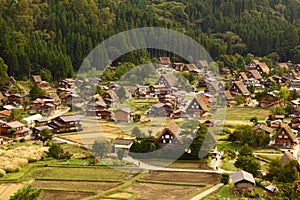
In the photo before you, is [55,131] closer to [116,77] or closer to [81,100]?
[81,100]

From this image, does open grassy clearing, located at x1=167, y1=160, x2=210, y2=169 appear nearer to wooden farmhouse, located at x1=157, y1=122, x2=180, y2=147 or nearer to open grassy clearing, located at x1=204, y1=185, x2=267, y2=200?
wooden farmhouse, located at x1=157, y1=122, x2=180, y2=147

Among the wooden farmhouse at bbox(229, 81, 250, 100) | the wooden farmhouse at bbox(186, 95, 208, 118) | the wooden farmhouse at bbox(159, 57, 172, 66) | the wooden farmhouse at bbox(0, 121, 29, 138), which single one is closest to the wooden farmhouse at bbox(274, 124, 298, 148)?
the wooden farmhouse at bbox(186, 95, 208, 118)

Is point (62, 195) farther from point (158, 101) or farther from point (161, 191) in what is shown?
point (158, 101)

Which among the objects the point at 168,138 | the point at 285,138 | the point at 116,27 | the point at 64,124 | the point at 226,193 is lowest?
the point at 226,193

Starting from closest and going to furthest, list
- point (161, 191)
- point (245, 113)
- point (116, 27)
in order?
point (161, 191) → point (245, 113) → point (116, 27)

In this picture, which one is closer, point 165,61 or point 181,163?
point 181,163

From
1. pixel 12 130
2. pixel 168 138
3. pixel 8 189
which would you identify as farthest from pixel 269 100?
pixel 8 189

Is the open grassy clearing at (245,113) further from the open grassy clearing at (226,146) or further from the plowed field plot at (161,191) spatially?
the plowed field plot at (161,191)

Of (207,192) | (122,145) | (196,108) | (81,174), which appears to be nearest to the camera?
(207,192)

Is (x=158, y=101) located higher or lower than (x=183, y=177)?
higher
